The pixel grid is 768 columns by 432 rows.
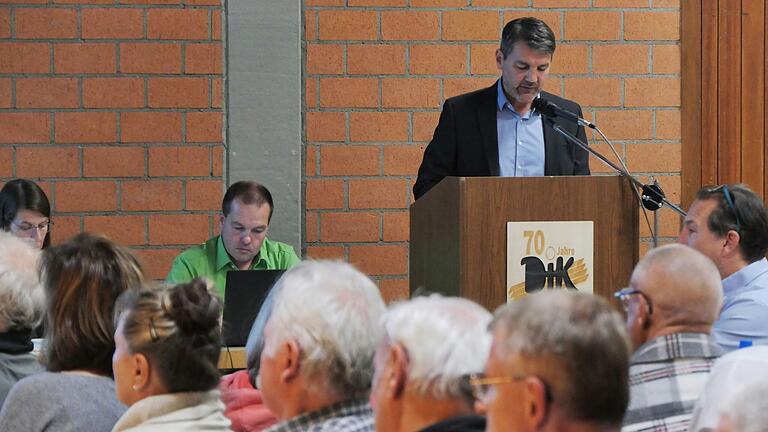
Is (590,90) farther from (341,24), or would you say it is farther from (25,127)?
(25,127)

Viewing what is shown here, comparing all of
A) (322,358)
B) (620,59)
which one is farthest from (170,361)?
(620,59)

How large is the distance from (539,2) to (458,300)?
332 cm

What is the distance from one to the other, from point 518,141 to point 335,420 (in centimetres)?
229

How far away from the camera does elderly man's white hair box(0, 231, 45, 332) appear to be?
2619mm

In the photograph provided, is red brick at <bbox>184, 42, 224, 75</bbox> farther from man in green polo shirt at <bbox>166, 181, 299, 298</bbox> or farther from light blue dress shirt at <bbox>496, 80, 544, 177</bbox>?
light blue dress shirt at <bbox>496, 80, 544, 177</bbox>

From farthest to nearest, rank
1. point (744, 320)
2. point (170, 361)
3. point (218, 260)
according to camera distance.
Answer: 1. point (218, 260)
2. point (744, 320)
3. point (170, 361)

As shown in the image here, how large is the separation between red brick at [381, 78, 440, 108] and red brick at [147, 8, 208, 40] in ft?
2.64

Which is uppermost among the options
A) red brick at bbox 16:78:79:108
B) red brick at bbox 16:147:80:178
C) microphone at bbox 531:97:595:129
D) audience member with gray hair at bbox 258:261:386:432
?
red brick at bbox 16:78:79:108

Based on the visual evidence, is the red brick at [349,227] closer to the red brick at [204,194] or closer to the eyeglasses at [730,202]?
the red brick at [204,194]

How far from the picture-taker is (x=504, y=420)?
1482 mm

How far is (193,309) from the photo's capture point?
2.05 m

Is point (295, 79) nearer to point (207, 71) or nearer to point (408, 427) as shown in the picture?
point (207, 71)

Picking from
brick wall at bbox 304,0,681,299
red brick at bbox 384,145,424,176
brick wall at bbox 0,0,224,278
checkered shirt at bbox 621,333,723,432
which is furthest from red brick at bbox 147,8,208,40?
checkered shirt at bbox 621,333,723,432

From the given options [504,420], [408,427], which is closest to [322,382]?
[408,427]
